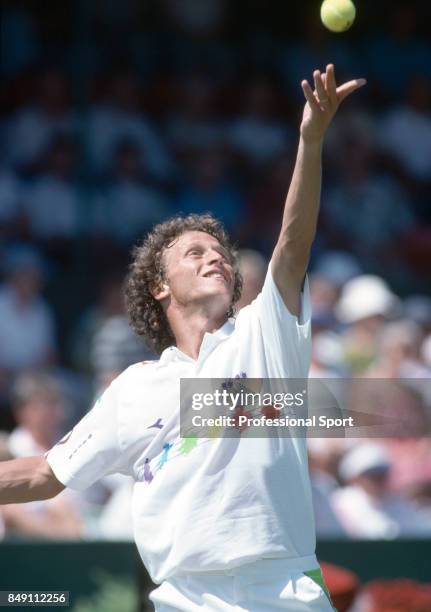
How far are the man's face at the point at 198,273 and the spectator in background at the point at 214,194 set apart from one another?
569cm

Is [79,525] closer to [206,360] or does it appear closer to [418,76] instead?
[206,360]

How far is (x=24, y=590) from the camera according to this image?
5.84 m

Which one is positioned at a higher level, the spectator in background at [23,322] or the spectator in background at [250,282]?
the spectator in background at [23,322]

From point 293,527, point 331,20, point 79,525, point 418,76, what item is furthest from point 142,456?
point 418,76

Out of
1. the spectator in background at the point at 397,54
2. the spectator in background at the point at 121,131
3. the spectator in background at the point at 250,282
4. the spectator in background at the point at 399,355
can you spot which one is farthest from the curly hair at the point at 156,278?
the spectator in background at the point at 397,54

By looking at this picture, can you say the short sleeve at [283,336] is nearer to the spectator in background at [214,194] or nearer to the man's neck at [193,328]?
the man's neck at [193,328]

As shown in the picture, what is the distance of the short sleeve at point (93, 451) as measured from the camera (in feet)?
12.3

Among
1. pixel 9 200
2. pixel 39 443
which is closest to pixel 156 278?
pixel 39 443

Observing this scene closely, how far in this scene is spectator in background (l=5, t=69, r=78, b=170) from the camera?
33.2ft

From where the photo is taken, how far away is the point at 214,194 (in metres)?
10.0

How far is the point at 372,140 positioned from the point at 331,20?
6578mm

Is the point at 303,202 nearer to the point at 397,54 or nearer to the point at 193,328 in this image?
the point at 193,328

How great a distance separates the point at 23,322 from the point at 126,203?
162 cm

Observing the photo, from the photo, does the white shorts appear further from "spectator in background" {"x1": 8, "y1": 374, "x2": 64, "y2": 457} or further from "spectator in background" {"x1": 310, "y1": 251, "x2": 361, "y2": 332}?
"spectator in background" {"x1": 310, "y1": 251, "x2": 361, "y2": 332}
